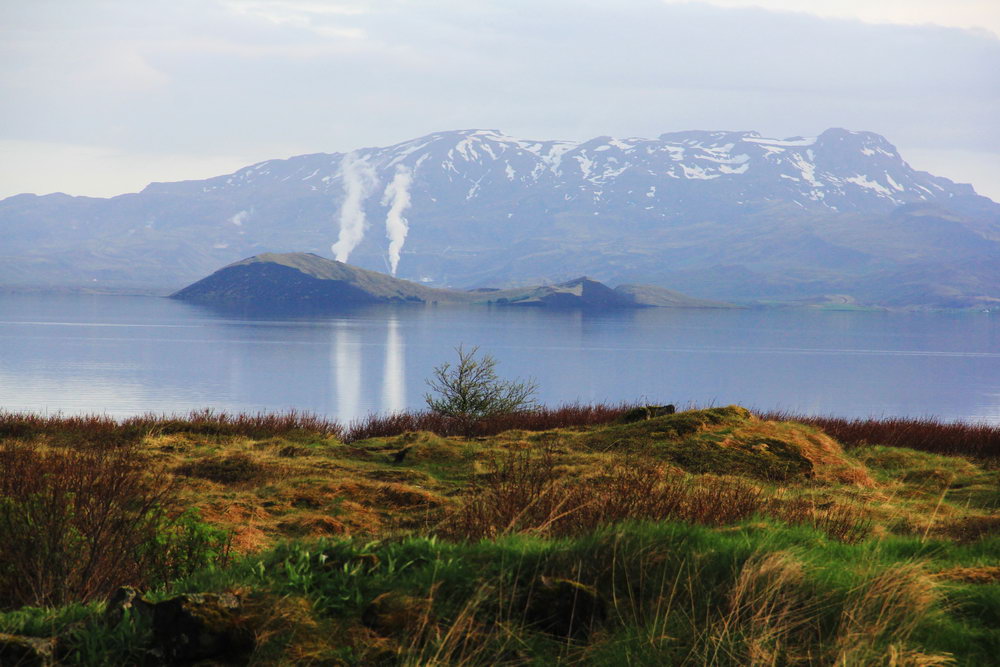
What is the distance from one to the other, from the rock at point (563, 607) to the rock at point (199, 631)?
1.92 m

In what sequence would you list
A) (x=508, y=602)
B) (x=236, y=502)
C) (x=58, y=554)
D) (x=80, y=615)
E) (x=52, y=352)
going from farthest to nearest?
(x=52, y=352), (x=236, y=502), (x=58, y=554), (x=508, y=602), (x=80, y=615)

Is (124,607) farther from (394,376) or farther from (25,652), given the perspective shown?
(394,376)

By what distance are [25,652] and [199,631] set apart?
1.02 metres

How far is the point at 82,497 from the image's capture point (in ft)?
27.3

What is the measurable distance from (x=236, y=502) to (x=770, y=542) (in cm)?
942

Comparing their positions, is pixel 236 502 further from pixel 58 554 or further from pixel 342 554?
pixel 342 554

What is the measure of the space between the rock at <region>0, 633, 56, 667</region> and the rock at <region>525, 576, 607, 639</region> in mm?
3007

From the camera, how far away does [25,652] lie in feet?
17.3

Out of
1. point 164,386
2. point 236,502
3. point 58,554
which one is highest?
point 58,554

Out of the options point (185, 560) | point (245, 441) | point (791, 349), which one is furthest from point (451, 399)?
point (791, 349)

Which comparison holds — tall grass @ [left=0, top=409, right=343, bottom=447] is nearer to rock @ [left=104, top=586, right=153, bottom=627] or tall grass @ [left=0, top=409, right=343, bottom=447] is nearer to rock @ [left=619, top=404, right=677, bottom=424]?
rock @ [left=619, top=404, right=677, bottom=424]

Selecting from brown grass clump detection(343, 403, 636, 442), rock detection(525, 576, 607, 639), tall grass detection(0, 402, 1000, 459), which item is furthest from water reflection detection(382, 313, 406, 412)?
rock detection(525, 576, 607, 639)

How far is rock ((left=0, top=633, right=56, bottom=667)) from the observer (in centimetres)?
524

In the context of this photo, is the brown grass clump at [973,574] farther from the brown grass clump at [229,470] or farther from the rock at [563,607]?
the brown grass clump at [229,470]
